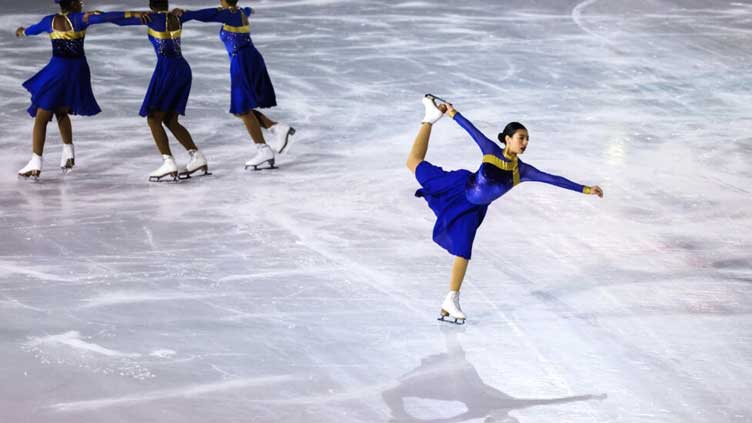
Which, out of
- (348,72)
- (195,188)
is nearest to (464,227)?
(195,188)

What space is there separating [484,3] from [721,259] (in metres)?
11.5

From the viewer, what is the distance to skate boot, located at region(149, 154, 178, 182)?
1038cm

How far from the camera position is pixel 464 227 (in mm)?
7234

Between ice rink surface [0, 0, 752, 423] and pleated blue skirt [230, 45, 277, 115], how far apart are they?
1.81 ft

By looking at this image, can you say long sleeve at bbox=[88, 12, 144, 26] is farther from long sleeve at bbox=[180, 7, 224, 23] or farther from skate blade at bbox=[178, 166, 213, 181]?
skate blade at bbox=[178, 166, 213, 181]

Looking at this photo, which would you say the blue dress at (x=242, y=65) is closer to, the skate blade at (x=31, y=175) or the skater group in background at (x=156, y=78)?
the skater group in background at (x=156, y=78)

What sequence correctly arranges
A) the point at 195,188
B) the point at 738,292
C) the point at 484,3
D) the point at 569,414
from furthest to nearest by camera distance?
the point at 484,3
the point at 195,188
the point at 738,292
the point at 569,414

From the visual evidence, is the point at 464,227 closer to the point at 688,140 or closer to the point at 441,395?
the point at 441,395

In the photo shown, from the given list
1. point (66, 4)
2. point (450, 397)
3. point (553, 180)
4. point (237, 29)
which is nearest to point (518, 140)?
point (553, 180)

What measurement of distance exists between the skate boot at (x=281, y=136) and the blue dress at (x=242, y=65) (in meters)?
0.27

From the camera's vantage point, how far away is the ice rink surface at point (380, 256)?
20.4 ft

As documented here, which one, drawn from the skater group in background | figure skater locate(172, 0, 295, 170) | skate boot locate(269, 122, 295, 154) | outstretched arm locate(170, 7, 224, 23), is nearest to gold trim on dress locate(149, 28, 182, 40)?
the skater group in background

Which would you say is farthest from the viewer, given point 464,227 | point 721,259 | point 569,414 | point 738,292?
point 721,259

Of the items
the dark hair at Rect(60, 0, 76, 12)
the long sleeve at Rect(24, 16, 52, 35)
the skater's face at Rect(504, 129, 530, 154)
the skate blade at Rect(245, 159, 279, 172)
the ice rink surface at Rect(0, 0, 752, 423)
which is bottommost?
the skate blade at Rect(245, 159, 279, 172)
